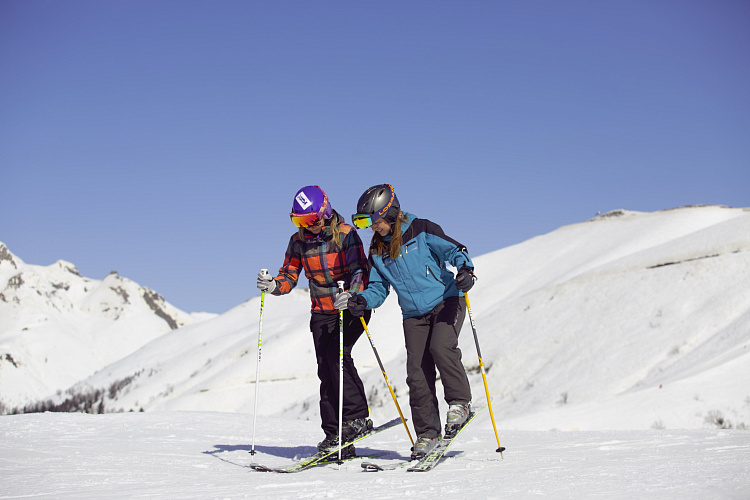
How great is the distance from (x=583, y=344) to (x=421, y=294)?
1829cm

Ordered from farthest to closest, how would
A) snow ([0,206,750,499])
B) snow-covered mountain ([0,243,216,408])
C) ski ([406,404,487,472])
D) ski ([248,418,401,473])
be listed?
snow-covered mountain ([0,243,216,408]) → ski ([248,418,401,473]) → ski ([406,404,487,472]) → snow ([0,206,750,499])

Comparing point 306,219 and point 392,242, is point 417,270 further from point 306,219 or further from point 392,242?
point 306,219

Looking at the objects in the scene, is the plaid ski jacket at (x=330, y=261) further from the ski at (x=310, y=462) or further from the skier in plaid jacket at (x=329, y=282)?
the ski at (x=310, y=462)

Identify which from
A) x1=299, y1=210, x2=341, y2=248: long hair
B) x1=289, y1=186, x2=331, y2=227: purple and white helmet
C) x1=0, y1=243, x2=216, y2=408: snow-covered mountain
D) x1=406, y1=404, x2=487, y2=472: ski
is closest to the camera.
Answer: x1=406, y1=404, x2=487, y2=472: ski

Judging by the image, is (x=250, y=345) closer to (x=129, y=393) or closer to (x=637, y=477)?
(x=129, y=393)

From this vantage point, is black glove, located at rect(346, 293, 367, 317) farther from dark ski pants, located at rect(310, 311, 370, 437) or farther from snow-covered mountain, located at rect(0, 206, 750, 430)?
snow-covered mountain, located at rect(0, 206, 750, 430)

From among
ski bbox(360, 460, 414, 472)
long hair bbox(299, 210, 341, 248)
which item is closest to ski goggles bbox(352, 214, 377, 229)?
long hair bbox(299, 210, 341, 248)

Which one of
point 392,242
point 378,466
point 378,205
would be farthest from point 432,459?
point 378,205

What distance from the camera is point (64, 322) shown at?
158m

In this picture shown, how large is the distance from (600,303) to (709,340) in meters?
6.31

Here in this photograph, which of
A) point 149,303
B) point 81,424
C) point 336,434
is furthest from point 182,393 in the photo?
point 149,303

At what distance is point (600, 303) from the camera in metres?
26.7

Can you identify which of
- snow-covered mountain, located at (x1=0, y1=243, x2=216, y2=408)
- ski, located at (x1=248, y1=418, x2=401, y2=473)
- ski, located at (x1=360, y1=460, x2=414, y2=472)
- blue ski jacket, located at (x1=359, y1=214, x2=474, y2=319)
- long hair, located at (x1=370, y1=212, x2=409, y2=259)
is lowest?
ski, located at (x1=360, y1=460, x2=414, y2=472)

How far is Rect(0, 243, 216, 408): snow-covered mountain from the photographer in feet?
427
